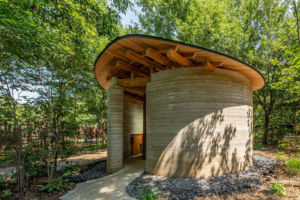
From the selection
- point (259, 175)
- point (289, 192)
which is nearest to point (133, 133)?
point (259, 175)

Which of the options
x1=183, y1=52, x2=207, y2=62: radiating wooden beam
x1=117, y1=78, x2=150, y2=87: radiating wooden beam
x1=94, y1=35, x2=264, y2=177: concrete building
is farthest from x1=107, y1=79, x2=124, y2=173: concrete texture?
x1=183, y1=52, x2=207, y2=62: radiating wooden beam

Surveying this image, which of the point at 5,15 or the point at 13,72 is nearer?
the point at 5,15

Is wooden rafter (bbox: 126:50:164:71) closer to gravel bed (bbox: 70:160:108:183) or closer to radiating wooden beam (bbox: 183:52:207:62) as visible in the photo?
radiating wooden beam (bbox: 183:52:207:62)

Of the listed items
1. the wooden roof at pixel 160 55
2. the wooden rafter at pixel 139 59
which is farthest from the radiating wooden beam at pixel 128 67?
the wooden rafter at pixel 139 59

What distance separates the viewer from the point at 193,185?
12.5 ft

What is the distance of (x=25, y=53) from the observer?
3.79 metres

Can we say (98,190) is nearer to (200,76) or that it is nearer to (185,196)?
(185,196)

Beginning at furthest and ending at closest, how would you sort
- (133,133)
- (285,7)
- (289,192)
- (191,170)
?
1. (285,7)
2. (133,133)
3. (191,170)
4. (289,192)

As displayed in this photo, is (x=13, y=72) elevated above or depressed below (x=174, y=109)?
above

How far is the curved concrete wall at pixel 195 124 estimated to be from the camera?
4.40 m

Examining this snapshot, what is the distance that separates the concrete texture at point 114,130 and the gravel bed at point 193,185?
133cm

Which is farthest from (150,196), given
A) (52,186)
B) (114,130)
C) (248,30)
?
(248,30)

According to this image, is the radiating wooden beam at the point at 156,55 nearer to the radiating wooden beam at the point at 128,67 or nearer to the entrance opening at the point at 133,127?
the radiating wooden beam at the point at 128,67

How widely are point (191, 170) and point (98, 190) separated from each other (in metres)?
2.60
